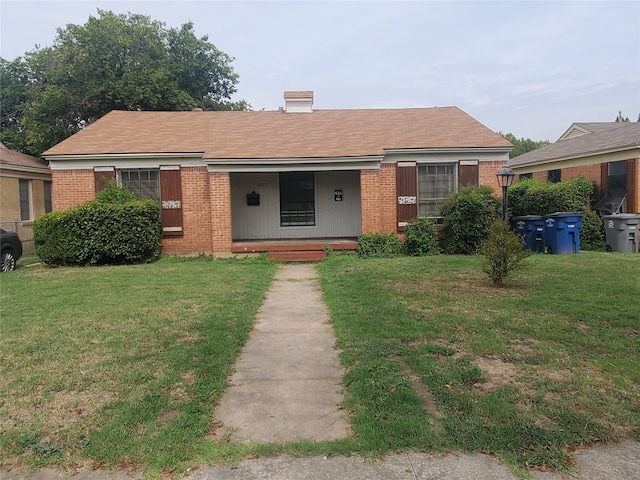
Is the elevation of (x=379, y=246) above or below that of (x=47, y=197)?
below

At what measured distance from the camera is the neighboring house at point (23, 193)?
14.9 metres

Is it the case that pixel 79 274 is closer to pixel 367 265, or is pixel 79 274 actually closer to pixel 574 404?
pixel 367 265

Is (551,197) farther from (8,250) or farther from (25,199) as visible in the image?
(25,199)

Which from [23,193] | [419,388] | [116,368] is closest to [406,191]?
[419,388]

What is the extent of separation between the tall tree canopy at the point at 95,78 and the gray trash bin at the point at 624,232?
18.9m

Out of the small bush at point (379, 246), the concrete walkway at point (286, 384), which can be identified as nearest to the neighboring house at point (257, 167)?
the small bush at point (379, 246)

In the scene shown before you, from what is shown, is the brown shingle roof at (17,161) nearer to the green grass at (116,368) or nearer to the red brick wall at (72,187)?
the red brick wall at (72,187)

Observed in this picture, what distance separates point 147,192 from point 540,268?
10.6 metres

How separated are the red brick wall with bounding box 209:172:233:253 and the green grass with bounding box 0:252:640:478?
14.2ft

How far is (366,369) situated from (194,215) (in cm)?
1002

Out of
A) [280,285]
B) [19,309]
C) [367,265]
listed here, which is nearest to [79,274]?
[19,309]

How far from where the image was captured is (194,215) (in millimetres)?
13211

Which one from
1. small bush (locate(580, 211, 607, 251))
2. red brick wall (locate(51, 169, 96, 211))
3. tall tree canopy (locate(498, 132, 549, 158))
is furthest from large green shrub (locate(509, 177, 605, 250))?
tall tree canopy (locate(498, 132, 549, 158))

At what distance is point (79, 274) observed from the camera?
33.7 feet
